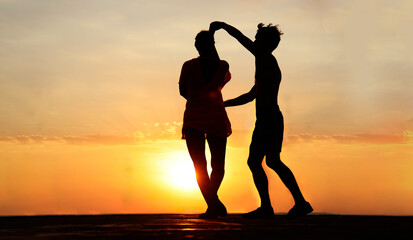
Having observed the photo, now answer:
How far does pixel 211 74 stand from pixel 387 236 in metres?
3.65

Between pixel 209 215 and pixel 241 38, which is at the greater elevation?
pixel 241 38

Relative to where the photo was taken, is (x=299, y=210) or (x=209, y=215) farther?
(x=209, y=215)

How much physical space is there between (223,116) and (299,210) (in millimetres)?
1608

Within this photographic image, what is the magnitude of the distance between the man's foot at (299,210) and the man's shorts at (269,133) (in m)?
0.75

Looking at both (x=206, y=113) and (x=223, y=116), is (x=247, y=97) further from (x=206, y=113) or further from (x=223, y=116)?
(x=206, y=113)

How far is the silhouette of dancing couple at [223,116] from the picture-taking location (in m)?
8.23

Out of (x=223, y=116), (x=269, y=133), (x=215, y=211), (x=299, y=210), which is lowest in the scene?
(x=299, y=210)

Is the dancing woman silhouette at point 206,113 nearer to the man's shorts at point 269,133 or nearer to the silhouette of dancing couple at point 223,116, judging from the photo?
the silhouette of dancing couple at point 223,116

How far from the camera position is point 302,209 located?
8.14m

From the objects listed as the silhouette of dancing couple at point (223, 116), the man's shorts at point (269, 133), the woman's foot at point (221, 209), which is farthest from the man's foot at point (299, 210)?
the woman's foot at point (221, 209)

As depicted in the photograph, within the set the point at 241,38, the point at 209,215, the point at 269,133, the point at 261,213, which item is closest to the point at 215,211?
the point at 209,215

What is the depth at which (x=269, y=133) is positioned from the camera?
8234 millimetres

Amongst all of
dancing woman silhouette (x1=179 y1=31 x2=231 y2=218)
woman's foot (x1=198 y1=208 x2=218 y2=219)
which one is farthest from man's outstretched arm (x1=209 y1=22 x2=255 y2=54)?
woman's foot (x1=198 y1=208 x2=218 y2=219)

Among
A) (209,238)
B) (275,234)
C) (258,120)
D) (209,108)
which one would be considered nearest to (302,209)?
(258,120)
